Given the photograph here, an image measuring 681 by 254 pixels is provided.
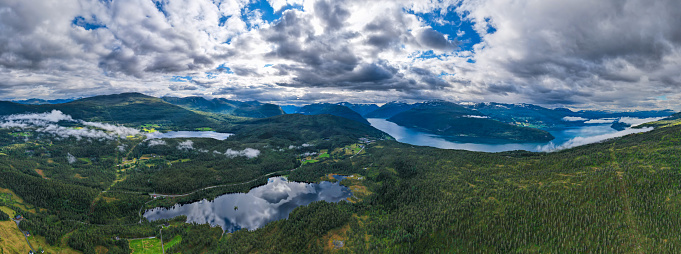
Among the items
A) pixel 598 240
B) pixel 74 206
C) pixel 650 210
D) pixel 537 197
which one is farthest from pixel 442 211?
pixel 74 206

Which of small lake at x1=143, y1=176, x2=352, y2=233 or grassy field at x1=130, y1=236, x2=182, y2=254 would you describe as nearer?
grassy field at x1=130, y1=236, x2=182, y2=254

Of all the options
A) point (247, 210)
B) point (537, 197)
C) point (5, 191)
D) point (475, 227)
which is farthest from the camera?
point (247, 210)

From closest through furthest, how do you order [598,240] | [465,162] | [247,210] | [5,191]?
[598,240], [5,191], [247,210], [465,162]

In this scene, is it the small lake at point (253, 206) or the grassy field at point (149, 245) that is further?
the small lake at point (253, 206)

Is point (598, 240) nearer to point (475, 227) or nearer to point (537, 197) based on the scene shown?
point (537, 197)
